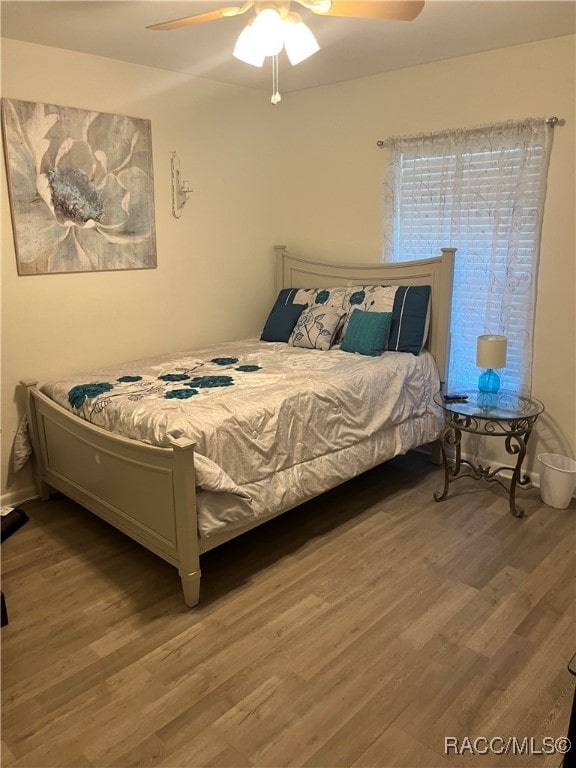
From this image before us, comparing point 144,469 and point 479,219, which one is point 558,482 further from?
point 144,469

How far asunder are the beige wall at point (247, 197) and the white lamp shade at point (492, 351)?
32 cm

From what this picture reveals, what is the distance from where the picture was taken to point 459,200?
3.46 m

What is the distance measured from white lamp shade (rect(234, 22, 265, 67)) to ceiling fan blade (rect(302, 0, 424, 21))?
0.21 meters

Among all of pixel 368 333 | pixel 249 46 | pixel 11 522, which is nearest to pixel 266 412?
pixel 368 333

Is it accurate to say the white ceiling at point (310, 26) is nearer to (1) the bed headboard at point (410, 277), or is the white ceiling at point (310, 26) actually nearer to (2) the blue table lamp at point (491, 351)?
(1) the bed headboard at point (410, 277)

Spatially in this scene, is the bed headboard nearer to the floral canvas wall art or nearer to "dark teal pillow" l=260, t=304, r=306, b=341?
"dark teal pillow" l=260, t=304, r=306, b=341

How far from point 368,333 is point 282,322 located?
2.37ft

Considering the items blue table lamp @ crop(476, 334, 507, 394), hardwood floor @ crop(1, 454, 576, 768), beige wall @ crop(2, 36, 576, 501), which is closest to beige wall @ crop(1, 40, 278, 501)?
beige wall @ crop(2, 36, 576, 501)

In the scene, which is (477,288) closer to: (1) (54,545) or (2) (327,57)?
(2) (327,57)

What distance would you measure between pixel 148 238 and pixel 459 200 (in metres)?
1.95

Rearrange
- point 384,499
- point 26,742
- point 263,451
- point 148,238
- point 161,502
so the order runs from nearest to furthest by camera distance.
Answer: point 26,742
point 161,502
point 263,451
point 384,499
point 148,238

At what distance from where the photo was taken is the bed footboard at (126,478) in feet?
7.43

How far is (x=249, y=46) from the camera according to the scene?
6.80 feet

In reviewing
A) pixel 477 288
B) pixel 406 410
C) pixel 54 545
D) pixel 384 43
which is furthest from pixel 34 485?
pixel 384 43
